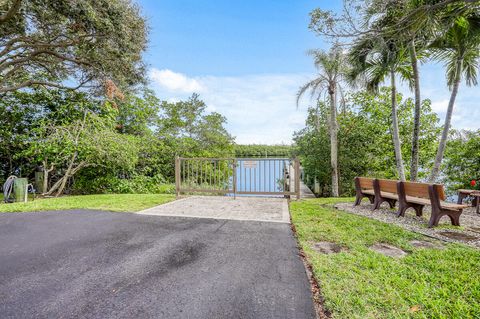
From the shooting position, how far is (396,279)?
1.99 m

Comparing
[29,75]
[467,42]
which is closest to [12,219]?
[29,75]

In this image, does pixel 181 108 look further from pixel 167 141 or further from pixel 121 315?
pixel 121 315

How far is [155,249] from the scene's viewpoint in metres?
2.77

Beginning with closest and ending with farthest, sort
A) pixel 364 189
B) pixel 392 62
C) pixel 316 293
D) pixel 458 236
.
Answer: pixel 316 293
pixel 458 236
pixel 364 189
pixel 392 62

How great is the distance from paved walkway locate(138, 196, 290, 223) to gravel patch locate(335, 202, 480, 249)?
1790 millimetres

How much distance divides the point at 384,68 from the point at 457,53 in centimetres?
176

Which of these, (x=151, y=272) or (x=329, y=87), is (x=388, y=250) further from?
(x=329, y=87)

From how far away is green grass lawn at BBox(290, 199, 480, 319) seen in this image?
1600 millimetres

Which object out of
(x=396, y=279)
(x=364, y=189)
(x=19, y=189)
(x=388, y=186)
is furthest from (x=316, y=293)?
(x=19, y=189)

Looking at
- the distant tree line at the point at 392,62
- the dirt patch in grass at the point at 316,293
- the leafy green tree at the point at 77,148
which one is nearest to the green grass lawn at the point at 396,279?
the dirt patch in grass at the point at 316,293

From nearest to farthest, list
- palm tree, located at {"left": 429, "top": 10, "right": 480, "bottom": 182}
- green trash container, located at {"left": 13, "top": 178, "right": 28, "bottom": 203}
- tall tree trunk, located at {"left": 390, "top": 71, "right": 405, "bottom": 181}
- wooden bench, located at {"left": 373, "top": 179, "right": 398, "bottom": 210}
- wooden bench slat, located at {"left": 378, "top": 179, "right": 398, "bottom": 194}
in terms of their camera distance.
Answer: wooden bench slat, located at {"left": 378, "top": 179, "right": 398, "bottom": 194}
wooden bench, located at {"left": 373, "top": 179, "right": 398, "bottom": 210}
palm tree, located at {"left": 429, "top": 10, "right": 480, "bottom": 182}
green trash container, located at {"left": 13, "top": 178, "right": 28, "bottom": 203}
tall tree trunk, located at {"left": 390, "top": 71, "right": 405, "bottom": 181}

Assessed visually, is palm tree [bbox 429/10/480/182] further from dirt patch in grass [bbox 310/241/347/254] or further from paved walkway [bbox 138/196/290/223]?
dirt patch in grass [bbox 310/241/347/254]

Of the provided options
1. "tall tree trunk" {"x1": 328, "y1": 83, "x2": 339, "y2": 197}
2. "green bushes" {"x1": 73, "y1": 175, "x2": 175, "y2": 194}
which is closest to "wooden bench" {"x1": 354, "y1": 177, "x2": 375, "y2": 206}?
"tall tree trunk" {"x1": 328, "y1": 83, "x2": 339, "y2": 197}

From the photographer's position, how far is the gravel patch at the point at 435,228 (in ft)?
10.4
